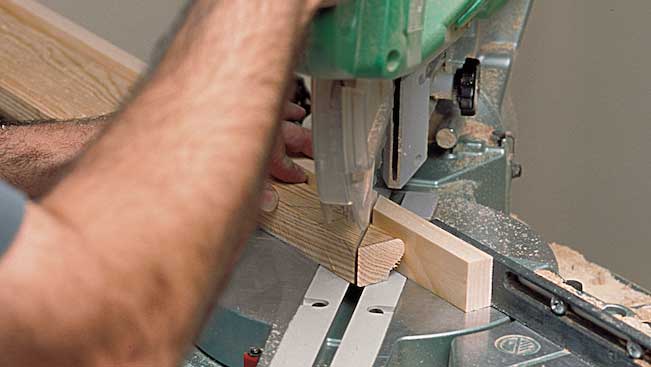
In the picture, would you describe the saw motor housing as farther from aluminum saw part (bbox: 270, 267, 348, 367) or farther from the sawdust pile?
the sawdust pile

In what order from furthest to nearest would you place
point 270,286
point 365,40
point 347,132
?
point 270,286 < point 347,132 < point 365,40

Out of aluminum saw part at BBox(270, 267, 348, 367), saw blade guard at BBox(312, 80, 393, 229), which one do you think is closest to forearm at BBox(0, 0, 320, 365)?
saw blade guard at BBox(312, 80, 393, 229)

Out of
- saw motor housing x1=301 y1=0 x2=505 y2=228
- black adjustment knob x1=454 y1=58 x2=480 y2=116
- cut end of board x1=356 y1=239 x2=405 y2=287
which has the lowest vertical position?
cut end of board x1=356 y1=239 x2=405 y2=287

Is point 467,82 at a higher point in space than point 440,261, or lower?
higher

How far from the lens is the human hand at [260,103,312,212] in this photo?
134cm

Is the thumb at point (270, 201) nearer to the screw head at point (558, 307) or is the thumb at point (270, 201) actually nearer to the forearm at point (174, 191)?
the screw head at point (558, 307)

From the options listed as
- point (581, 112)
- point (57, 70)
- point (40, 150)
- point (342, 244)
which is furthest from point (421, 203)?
point (581, 112)

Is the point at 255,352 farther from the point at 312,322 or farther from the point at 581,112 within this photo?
the point at 581,112

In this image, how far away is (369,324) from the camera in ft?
3.71

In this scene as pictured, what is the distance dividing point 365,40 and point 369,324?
1.28 feet

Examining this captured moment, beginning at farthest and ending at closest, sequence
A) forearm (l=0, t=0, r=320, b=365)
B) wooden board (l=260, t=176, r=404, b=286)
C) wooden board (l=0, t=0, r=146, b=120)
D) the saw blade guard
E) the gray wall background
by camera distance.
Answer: the gray wall background → wooden board (l=0, t=0, r=146, b=120) → wooden board (l=260, t=176, r=404, b=286) → the saw blade guard → forearm (l=0, t=0, r=320, b=365)

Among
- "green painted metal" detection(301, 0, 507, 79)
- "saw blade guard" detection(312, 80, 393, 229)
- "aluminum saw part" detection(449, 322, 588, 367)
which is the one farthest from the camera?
"aluminum saw part" detection(449, 322, 588, 367)

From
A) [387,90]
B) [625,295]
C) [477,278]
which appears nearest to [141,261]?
[387,90]

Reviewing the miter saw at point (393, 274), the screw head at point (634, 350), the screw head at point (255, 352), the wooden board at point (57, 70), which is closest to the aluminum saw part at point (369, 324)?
the miter saw at point (393, 274)
